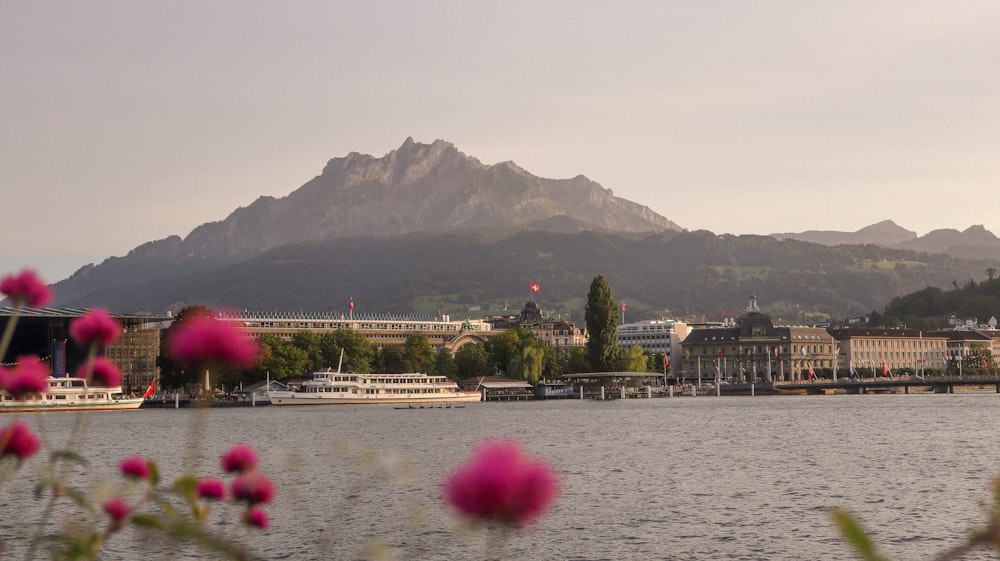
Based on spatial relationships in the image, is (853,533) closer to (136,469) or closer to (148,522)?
(148,522)

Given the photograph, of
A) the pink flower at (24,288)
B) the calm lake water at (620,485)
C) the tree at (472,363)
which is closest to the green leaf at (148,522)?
the calm lake water at (620,485)

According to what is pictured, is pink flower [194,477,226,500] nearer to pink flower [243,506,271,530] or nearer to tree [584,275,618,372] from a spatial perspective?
pink flower [243,506,271,530]

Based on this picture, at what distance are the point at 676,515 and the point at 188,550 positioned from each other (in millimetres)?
14787

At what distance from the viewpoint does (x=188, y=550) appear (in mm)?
33219

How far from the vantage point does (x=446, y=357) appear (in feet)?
643

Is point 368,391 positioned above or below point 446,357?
below

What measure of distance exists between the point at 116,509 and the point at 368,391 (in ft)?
496

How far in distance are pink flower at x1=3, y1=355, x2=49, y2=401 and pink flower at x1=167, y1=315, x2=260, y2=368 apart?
4.02 feet

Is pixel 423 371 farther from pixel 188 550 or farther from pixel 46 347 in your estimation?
pixel 188 550

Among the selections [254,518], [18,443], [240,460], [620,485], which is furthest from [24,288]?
[620,485]

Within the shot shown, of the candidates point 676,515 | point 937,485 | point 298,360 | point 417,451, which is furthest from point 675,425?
point 298,360

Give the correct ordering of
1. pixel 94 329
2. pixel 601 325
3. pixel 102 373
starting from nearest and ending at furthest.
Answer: pixel 94 329
pixel 102 373
pixel 601 325

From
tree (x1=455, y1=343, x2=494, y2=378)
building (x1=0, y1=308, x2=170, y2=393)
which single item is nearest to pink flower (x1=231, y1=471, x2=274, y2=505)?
building (x1=0, y1=308, x2=170, y2=393)

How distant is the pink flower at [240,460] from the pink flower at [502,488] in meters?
Answer: 2.40
